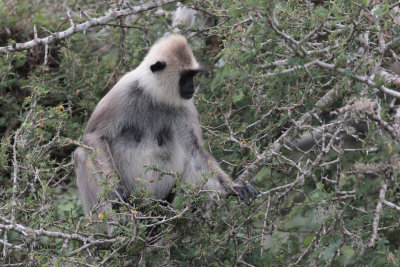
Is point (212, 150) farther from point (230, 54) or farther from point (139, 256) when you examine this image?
point (230, 54)

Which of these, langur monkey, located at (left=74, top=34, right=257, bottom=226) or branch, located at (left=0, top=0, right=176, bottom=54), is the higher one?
branch, located at (left=0, top=0, right=176, bottom=54)

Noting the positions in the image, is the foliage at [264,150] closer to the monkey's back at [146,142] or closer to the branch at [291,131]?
the branch at [291,131]

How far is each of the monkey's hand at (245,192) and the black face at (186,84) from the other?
914 mm

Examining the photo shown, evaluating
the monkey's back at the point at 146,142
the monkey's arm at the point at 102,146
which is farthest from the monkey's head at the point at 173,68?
the monkey's arm at the point at 102,146

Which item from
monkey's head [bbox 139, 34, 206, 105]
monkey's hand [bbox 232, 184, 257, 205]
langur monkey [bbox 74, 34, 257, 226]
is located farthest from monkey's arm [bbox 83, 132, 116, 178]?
monkey's hand [bbox 232, 184, 257, 205]

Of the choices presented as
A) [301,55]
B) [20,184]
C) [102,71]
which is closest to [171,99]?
[102,71]

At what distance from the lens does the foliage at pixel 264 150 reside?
3.23m

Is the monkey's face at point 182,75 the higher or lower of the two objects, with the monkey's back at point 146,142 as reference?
higher

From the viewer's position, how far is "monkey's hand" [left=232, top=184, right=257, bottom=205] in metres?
4.41

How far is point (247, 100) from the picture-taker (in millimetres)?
5152

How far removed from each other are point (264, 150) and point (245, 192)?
1.14 feet

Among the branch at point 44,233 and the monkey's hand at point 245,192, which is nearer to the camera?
the branch at point 44,233

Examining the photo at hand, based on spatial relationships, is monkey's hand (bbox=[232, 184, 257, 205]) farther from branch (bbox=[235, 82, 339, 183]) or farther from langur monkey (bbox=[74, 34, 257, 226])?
langur monkey (bbox=[74, 34, 257, 226])

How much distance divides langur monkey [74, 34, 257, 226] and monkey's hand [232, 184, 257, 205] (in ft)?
1.05
